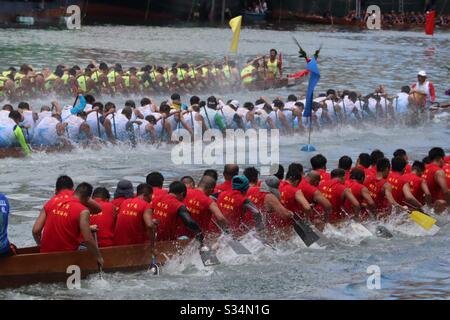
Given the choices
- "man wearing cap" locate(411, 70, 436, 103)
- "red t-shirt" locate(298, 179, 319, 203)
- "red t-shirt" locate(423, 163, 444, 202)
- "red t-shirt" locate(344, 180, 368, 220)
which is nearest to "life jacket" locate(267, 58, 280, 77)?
"man wearing cap" locate(411, 70, 436, 103)

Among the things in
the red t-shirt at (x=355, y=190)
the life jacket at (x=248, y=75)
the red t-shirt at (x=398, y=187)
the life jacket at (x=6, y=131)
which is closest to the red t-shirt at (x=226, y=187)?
the red t-shirt at (x=355, y=190)

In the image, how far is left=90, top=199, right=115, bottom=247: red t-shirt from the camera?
11.5 m

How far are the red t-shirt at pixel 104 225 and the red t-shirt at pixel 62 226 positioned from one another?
642mm

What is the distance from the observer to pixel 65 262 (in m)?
10.8

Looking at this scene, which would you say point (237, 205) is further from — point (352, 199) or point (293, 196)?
point (352, 199)

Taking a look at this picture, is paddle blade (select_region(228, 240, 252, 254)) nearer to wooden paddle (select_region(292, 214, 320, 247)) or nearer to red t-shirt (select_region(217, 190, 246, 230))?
red t-shirt (select_region(217, 190, 246, 230))

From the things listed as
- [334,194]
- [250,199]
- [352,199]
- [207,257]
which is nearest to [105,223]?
[207,257]

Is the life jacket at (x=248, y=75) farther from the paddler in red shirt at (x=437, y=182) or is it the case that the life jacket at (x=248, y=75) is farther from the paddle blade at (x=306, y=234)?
the paddle blade at (x=306, y=234)

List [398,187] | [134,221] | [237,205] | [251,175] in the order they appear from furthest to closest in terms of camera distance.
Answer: [398,187], [251,175], [237,205], [134,221]

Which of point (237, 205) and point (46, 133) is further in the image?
point (46, 133)

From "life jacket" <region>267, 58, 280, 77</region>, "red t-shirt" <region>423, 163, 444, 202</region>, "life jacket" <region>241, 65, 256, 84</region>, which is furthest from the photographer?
"life jacket" <region>267, 58, 280, 77</region>

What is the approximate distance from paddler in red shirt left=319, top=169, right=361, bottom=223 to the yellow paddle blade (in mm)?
1030

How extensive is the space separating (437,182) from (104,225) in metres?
5.74

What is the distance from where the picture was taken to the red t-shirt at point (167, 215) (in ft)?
38.0
